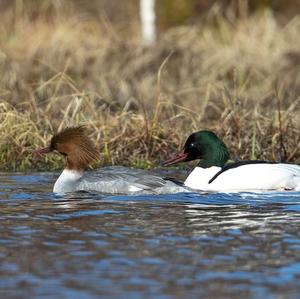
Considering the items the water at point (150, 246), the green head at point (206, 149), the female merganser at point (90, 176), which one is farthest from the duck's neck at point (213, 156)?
the water at point (150, 246)

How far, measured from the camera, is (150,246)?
6.16 metres

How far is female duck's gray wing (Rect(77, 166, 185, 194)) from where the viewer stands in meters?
8.70

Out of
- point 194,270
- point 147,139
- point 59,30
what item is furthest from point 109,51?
point 194,270

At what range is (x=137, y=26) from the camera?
64.8ft

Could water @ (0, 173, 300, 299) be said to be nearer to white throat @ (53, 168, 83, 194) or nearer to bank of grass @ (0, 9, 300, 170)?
white throat @ (53, 168, 83, 194)

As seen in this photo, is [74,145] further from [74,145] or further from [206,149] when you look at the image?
[206,149]

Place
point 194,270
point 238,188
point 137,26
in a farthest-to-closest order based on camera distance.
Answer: point 137,26 < point 238,188 < point 194,270

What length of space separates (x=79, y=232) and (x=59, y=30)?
10.3m

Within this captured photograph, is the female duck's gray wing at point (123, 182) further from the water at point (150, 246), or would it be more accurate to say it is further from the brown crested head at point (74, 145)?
the brown crested head at point (74, 145)

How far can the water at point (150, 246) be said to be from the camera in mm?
5195

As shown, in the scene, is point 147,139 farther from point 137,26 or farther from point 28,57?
point 137,26

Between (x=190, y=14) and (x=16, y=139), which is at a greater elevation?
(x=190, y=14)

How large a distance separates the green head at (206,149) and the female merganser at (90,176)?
687 millimetres

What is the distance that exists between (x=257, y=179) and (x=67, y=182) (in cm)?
168
